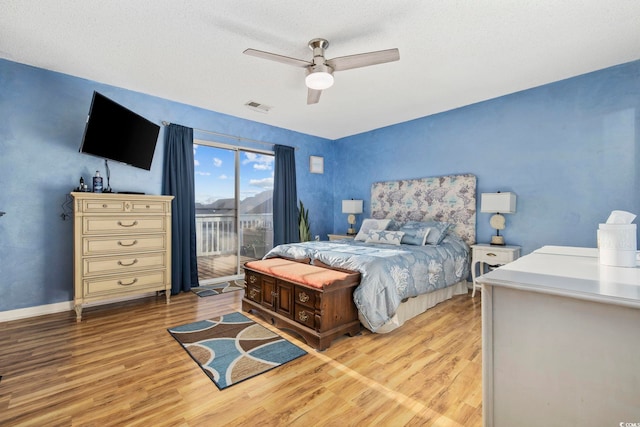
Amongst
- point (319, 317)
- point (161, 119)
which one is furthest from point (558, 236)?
point (161, 119)

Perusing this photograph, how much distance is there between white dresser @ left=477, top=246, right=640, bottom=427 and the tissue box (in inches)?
2.2

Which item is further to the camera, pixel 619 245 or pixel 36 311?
pixel 36 311

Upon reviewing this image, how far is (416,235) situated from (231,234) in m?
2.97

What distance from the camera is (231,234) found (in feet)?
16.0

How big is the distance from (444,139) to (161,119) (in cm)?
413

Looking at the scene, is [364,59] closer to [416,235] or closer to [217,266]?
[416,235]

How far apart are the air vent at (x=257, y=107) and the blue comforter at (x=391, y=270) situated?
2092mm

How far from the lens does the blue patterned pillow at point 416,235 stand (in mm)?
3879

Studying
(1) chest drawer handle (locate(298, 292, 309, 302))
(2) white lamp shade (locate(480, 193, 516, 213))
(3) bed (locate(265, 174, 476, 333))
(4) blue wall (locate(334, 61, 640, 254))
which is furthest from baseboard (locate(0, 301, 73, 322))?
(2) white lamp shade (locate(480, 193, 516, 213))

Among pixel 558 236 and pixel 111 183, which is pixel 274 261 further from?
pixel 558 236

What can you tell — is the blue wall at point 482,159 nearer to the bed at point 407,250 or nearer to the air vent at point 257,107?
the bed at point 407,250

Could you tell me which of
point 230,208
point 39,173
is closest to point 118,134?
point 39,173

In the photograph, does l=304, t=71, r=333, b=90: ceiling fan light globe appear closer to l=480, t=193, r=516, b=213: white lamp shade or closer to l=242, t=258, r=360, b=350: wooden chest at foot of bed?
l=242, t=258, r=360, b=350: wooden chest at foot of bed

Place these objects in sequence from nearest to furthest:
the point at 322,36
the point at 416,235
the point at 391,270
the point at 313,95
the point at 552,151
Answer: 1. the point at 322,36
2. the point at 391,270
3. the point at 313,95
4. the point at 552,151
5. the point at 416,235
